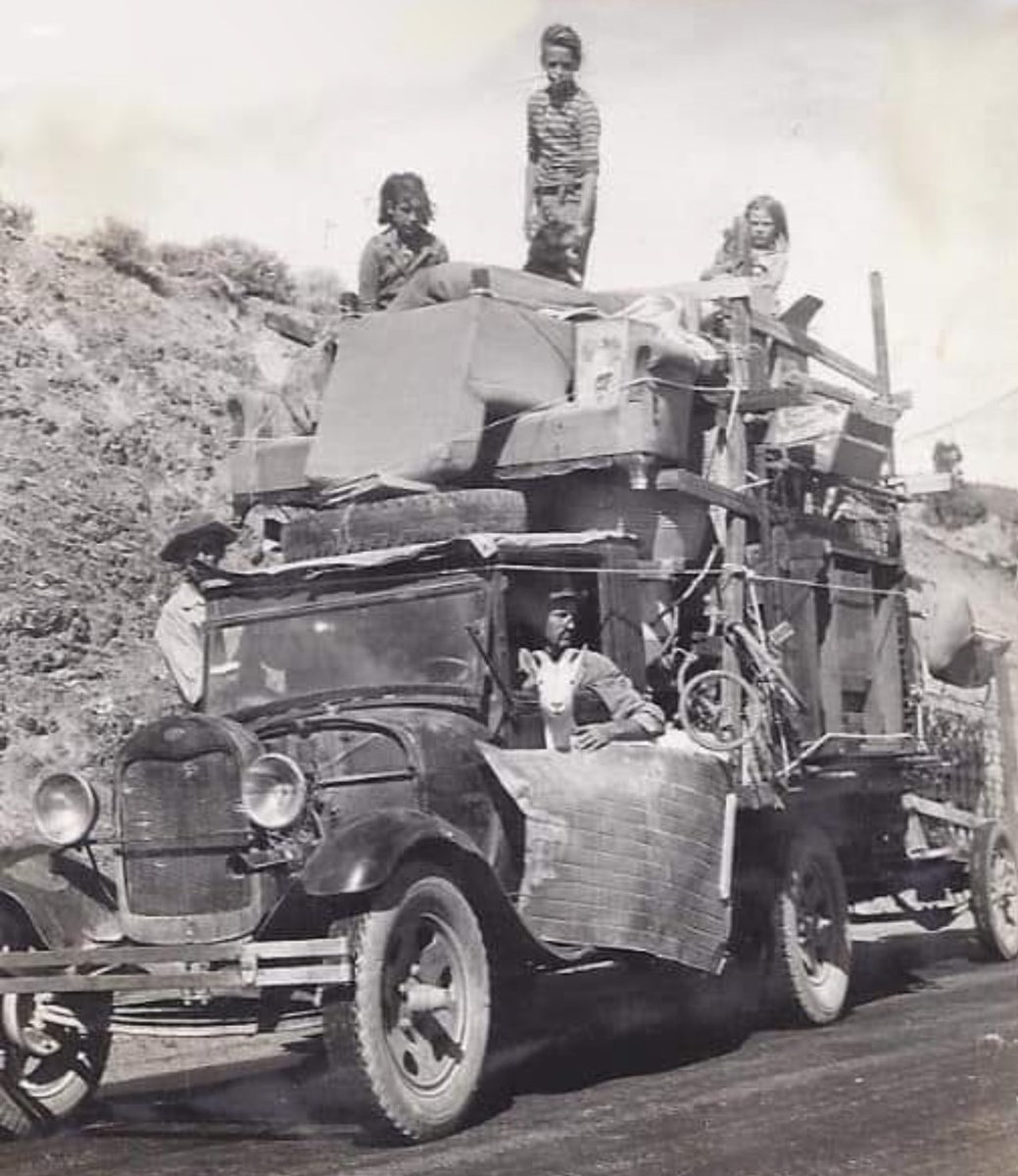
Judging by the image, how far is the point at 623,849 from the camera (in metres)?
7.14

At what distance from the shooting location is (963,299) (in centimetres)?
870

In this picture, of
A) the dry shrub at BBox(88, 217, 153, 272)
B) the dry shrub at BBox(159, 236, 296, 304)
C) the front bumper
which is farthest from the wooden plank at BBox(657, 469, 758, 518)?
the dry shrub at BBox(159, 236, 296, 304)

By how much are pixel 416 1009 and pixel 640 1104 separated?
2.90 ft

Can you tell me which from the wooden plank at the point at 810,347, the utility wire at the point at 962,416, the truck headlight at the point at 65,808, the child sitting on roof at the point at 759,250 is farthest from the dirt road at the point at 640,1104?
the child sitting on roof at the point at 759,250

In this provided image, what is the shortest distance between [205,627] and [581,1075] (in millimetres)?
2457

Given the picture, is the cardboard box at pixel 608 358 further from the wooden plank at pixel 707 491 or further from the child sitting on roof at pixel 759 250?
the child sitting on roof at pixel 759 250

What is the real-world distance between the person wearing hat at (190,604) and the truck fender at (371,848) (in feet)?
6.49

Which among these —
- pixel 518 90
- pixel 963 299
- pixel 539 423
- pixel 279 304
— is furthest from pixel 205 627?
pixel 279 304

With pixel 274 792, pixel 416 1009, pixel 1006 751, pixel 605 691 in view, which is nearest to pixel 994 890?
pixel 1006 751

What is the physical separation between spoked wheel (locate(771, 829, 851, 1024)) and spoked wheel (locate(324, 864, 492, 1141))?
2480mm

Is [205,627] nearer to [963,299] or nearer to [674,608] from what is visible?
[674,608]

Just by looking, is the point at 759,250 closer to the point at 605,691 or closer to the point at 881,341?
the point at 881,341

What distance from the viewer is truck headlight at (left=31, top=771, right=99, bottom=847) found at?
6.99m

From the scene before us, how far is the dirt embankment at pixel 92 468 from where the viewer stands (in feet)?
46.2
